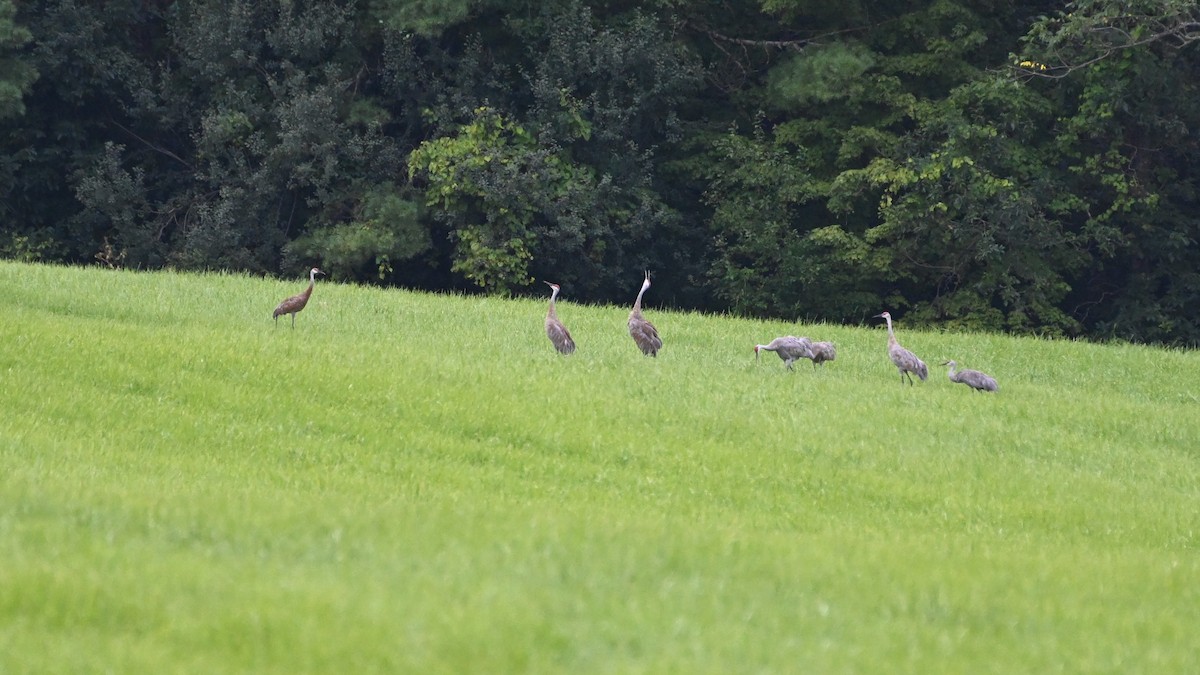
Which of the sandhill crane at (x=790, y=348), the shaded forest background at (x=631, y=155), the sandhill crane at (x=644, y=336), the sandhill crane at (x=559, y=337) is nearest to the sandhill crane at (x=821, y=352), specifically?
the sandhill crane at (x=790, y=348)

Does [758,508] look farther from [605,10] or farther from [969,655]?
[605,10]

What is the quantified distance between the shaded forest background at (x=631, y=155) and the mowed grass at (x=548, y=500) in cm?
1181

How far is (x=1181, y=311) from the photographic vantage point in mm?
36719

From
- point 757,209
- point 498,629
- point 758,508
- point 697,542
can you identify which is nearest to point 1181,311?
point 757,209

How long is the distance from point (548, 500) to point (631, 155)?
2654 centimetres

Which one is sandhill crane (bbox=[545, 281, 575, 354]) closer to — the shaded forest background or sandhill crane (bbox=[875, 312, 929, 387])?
sandhill crane (bbox=[875, 312, 929, 387])

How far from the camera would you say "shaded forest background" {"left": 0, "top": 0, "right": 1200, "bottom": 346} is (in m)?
35.1

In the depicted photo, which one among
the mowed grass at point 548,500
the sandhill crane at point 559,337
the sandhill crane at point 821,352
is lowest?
the sandhill crane at point 559,337

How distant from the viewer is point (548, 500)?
1183 cm

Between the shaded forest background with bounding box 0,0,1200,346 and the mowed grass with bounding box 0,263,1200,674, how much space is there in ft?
38.7

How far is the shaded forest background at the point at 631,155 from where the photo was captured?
35094 mm

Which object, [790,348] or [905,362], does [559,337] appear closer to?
[790,348]

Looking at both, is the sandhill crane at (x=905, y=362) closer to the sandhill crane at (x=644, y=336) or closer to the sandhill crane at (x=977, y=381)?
the sandhill crane at (x=977, y=381)

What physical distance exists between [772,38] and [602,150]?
629 centimetres
